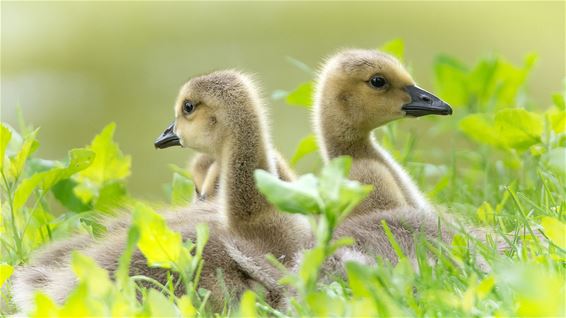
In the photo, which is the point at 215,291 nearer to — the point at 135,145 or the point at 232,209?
the point at 232,209

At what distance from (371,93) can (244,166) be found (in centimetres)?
64

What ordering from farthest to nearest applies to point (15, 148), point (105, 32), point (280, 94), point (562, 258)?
1. point (105, 32)
2. point (280, 94)
3. point (15, 148)
4. point (562, 258)

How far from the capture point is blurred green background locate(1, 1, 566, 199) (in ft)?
23.4

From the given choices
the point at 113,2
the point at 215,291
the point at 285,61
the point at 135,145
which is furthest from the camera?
the point at 113,2

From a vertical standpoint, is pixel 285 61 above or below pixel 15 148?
below

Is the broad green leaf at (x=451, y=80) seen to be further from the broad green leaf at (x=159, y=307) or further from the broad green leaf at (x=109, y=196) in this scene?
the broad green leaf at (x=159, y=307)

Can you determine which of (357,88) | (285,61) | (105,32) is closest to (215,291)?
(357,88)

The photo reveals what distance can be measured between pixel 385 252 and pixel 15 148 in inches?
44.8

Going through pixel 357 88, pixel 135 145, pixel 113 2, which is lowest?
pixel 135 145

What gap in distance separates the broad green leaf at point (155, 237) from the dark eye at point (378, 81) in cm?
115

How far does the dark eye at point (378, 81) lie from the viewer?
9.96ft

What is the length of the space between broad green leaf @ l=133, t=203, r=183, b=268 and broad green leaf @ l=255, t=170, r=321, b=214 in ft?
0.96

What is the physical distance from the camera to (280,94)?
11.5ft

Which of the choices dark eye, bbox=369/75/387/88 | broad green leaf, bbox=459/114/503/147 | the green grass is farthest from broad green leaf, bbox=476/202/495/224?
dark eye, bbox=369/75/387/88
